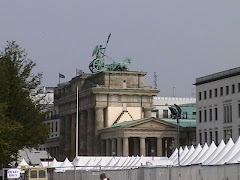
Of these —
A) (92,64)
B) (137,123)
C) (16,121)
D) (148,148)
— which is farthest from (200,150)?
(92,64)

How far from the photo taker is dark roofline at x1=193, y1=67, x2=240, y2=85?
422ft

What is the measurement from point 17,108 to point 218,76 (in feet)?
233

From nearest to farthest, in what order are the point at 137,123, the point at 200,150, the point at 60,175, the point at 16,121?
the point at 60,175, the point at 16,121, the point at 200,150, the point at 137,123

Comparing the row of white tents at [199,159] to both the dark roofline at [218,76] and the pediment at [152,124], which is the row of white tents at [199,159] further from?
the pediment at [152,124]

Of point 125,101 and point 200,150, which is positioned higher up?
point 125,101

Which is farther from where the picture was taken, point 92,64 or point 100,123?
point 92,64

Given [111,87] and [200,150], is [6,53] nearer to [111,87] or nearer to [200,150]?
[200,150]

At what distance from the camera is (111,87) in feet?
545

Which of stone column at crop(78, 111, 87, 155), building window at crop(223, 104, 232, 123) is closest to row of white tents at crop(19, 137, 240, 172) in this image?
building window at crop(223, 104, 232, 123)

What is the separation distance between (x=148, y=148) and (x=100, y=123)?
10.3m

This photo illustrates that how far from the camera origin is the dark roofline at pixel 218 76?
129 metres

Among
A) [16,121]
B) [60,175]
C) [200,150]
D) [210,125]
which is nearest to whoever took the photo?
[60,175]

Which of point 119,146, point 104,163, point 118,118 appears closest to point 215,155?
point 104,163

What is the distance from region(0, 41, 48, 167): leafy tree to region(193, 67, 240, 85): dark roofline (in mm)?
62387
